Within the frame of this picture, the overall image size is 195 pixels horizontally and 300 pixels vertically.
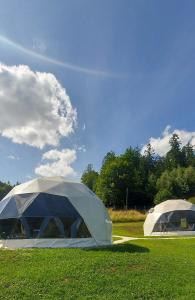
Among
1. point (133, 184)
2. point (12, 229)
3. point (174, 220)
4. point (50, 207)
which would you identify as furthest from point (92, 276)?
point (133, 184)

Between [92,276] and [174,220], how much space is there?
28114 mm

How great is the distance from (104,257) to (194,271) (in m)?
3.58

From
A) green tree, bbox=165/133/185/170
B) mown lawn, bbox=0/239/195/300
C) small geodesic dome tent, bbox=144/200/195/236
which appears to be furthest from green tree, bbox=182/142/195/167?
mown lawn, bbox=0/239/195/300

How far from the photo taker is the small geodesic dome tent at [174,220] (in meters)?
40.0

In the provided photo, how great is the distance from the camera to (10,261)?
50.3ft

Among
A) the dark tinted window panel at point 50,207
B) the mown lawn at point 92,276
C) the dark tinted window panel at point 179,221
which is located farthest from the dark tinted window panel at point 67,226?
the dark tinted window panel at point 179,221

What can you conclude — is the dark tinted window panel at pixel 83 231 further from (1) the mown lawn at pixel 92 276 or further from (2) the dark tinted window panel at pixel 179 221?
(2) the dark tinted window panel at pixel 179 221

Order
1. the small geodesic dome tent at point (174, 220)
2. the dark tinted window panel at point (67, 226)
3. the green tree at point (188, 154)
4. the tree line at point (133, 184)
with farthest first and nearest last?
1. the green tree at point (188, 154)
2. the tree line at point (133, 184)
3. the small geodesic dome tent at point (174, 220)
4. the dark tinted window panel at point (67, 226)

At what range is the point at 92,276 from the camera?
13.4 meters

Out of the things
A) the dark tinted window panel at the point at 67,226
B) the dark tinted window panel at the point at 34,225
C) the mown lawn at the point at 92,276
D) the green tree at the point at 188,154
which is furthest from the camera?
the green tree at the point at 188,154

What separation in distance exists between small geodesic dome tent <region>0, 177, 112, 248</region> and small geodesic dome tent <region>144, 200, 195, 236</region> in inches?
660

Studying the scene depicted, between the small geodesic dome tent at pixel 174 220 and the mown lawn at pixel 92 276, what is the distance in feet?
75.5

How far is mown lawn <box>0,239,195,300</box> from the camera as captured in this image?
1192cm

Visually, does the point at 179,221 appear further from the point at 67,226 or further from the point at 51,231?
the point at 51,231
